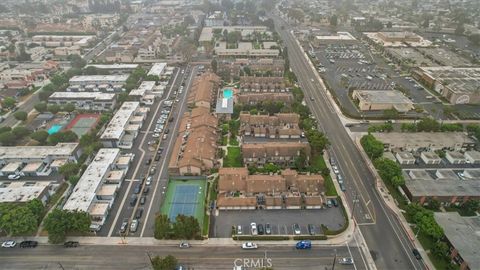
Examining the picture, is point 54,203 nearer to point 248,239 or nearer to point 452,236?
point 248,239

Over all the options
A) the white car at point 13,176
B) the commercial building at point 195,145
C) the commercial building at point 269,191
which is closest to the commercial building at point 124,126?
the commercial building at point 195,145

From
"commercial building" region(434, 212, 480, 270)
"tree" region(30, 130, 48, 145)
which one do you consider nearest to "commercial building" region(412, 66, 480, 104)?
"commercial building" region(434, 212, 480, 270)

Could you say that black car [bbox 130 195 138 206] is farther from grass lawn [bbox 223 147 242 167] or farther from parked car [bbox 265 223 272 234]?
parked car [bbox 265 223 272 234]

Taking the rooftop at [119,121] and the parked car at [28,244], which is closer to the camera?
the parked car at [28,244]

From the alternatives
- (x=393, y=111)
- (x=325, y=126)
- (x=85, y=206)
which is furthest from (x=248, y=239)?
(x=393, y=111)

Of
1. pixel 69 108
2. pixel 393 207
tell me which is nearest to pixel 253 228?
pixel 393 207

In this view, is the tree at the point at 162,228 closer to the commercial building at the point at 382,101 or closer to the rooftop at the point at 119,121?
the rooftop at the point at 119,121
